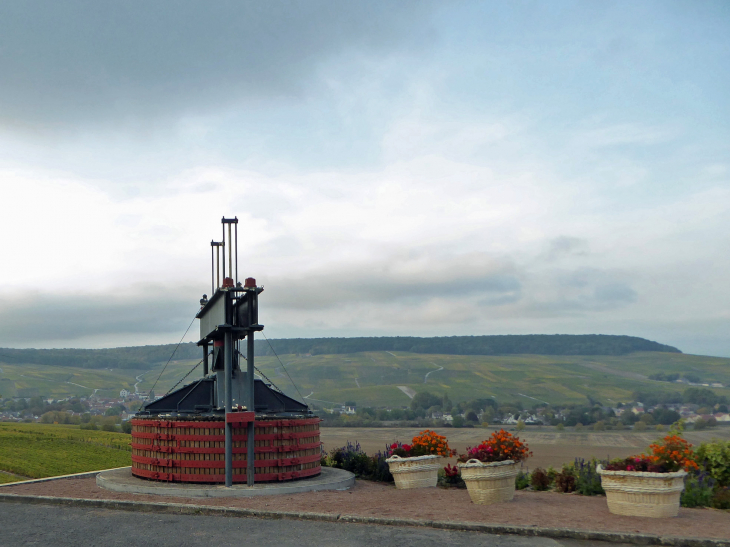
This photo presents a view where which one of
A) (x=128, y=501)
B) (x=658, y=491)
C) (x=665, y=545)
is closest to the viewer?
(x=665, y=545)

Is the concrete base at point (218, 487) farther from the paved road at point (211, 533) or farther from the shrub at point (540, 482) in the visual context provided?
the shrub at point (540, 482)

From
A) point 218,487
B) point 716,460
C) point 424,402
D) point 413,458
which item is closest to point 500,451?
point 413,458

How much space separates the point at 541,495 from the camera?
48.4ft

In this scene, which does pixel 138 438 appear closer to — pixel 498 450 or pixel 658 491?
pixel 498 450

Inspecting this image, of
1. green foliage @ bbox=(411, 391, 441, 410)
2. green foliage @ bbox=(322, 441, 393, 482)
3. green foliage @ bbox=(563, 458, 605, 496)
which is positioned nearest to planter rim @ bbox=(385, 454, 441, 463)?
green foliage @ bbox=(322, 441, 393, 482)

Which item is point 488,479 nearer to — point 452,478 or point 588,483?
point 588,483

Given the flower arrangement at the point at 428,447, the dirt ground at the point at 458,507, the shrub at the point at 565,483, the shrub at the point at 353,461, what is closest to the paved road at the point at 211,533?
the dirt ground at the point at 458,507

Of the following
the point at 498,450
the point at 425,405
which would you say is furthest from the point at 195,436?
the point at 425,405

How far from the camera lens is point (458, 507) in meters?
13.0

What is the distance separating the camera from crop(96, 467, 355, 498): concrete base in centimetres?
1436

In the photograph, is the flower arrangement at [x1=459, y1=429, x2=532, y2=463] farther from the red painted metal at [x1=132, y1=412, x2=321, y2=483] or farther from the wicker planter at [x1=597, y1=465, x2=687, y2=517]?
the red painted metal at [x1=132, y1=412, x2=321, y2=483]

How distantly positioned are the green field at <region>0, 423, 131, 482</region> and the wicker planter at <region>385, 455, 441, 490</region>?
35.3 ft

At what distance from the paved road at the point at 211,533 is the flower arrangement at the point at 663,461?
8.56 ft

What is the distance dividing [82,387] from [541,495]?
200 m
